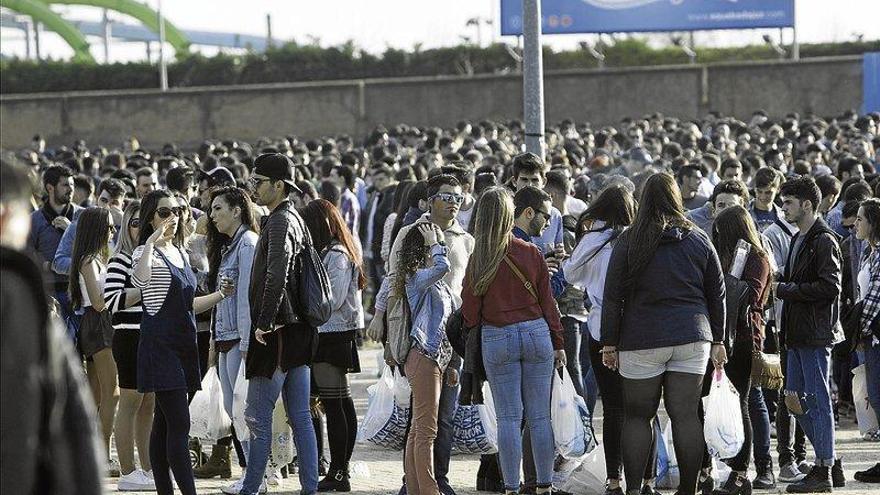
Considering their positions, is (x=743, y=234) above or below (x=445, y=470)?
above

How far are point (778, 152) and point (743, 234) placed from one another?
9996 millimetres

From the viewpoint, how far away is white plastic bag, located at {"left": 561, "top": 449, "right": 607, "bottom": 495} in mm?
10117

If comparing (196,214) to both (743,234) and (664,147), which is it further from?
(664,147)

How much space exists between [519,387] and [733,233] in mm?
1489

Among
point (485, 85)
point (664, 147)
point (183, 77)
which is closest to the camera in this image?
point (664, 147)

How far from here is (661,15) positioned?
41.0 m

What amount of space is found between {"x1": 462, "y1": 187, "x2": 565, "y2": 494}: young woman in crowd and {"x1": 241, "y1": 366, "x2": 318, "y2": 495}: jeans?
1.03m

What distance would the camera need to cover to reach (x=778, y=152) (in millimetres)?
19344

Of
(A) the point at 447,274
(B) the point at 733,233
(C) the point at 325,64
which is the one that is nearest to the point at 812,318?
(B) the point at 733,233

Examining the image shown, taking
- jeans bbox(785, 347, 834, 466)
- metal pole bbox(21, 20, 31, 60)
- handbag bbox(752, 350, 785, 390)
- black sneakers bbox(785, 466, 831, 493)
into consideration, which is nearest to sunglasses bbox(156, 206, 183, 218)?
handbag bbox(752, 350, 785, 390)

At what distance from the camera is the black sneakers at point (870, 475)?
407 inches

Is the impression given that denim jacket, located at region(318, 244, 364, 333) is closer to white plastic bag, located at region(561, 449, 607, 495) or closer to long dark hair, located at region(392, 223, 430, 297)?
long dark hair, located at region(392, 223, 430, 297)

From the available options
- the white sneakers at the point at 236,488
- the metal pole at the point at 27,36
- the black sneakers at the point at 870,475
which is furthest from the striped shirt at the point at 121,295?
the metal pole at the point at 27,36

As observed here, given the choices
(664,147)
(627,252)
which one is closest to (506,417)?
(627,252)
